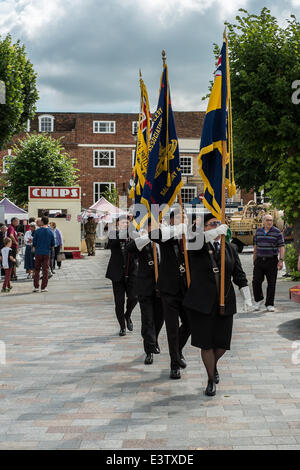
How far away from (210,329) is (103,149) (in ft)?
153

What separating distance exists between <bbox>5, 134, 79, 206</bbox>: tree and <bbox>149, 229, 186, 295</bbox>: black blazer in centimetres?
3370

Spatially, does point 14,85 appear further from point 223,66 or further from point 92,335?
point 223,66

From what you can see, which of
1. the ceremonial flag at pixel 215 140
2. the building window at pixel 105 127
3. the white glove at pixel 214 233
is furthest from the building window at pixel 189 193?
the white glove at pixel 214 233

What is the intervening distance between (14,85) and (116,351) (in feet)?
47.4

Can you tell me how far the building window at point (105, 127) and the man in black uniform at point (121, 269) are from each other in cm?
4384

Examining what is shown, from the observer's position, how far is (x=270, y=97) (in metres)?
14.6

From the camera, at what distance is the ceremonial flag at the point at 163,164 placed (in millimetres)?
7000

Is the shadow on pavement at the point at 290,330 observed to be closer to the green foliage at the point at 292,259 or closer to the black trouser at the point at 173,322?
the black trouser at the point at 173,322

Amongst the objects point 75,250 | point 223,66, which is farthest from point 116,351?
point 75,250

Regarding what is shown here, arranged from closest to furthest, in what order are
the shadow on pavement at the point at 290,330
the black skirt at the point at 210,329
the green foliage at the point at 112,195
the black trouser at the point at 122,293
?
1. the black skirt at the point at 210,329
2. the shadow on pavement at the point at 290,330
3. the black trouser at the point at 122,293
4. the green foliage at the point at 112,195

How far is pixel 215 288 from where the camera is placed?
553cm

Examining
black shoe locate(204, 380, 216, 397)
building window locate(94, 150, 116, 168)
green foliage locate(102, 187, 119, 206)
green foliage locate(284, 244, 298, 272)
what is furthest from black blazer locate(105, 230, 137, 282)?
building window locate(94, 150, 116, 168)

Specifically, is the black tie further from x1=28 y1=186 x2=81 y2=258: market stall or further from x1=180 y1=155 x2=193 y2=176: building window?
x1=180 y1=155 x2=193 y2=176: building window

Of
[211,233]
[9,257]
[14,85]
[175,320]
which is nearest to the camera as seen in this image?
[211,233]
